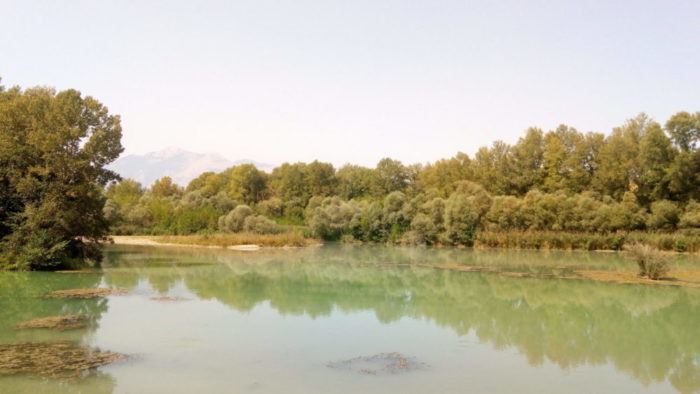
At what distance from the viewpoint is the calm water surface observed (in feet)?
26.9

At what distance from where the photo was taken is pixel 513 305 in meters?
15.8

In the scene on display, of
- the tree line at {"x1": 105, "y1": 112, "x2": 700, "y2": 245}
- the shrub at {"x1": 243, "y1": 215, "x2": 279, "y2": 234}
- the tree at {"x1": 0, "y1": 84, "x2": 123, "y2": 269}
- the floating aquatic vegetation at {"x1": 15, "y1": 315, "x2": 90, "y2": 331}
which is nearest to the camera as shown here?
the floating aquatic vegetation at {"x1": 15, "y1": 315, "x2": 90, "y2": 331}

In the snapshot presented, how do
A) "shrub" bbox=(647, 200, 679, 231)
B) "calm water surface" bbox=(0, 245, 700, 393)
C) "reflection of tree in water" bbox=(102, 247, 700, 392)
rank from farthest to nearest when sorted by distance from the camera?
1. "shrub" bbox=(647, 200, 679, 231)
2. "reflection of tree in water" bbox=(102, 247, 700, 392)
3. "calm water surface" bbox=(0, 245, 700, 393)

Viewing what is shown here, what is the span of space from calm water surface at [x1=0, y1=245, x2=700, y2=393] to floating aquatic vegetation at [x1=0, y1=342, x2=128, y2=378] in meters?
0.34

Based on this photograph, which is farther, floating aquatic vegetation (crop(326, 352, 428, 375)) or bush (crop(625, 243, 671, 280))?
bush (crop(625, 243, 671, 280))

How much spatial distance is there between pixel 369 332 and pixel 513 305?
19.3 feet

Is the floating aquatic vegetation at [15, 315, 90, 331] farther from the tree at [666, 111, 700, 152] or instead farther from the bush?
the tree at [666, 111, 700, 152]

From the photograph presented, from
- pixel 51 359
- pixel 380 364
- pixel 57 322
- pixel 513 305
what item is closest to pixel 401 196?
pixel 513 305

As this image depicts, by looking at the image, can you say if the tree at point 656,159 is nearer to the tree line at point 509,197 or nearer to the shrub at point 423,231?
the tree line at point 509,197

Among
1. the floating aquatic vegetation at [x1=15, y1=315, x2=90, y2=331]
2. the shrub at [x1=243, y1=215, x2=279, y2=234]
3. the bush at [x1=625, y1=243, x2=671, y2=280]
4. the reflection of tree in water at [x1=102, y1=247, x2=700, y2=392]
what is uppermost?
the shrub at [x1=243, y1=215, x2=279, y2=234]

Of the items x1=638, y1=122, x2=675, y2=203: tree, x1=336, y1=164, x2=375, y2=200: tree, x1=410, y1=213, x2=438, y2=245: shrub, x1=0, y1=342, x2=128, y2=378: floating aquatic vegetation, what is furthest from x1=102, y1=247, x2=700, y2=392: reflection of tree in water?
x1=336, y1=164, x2=375, y2=200: tree

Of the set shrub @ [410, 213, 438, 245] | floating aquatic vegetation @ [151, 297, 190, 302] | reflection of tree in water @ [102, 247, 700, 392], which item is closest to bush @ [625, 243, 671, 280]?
reflection of tree in water @ [102, 247, 700, 392]

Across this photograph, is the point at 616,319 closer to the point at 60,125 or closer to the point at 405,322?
the point at 405,322

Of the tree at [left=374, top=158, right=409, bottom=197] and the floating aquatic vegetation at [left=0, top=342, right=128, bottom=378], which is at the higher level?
the tree at [left=374, top=158, right=409, bottom=197]
